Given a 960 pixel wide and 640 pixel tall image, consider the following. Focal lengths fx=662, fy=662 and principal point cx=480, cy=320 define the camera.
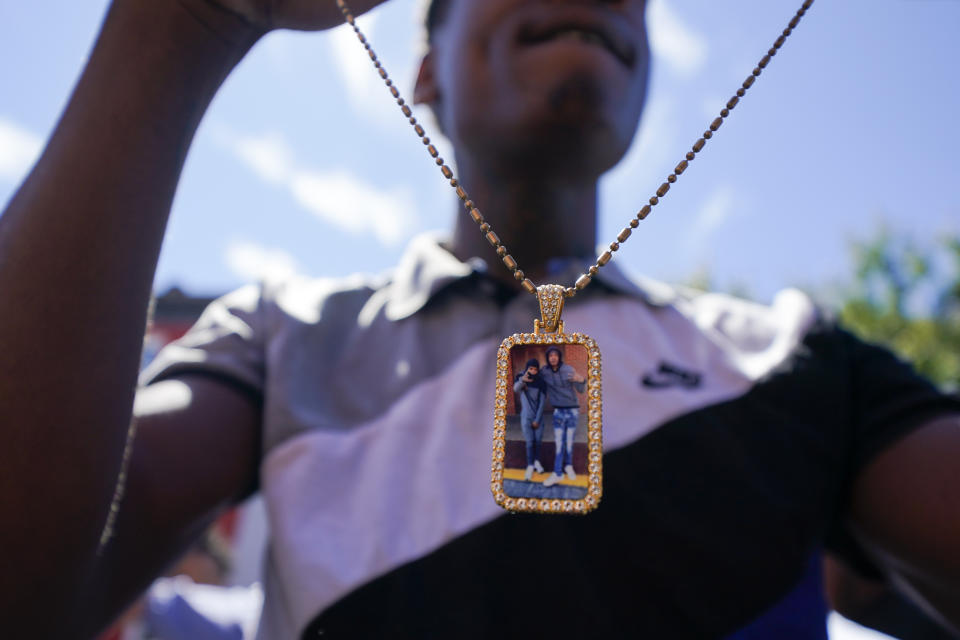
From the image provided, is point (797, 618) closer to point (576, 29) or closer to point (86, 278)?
point (576, 29)

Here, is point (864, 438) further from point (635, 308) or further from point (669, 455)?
point (635, 308)

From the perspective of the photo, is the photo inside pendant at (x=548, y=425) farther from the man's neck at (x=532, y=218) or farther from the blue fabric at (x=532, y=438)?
the man's neck at (x=532, y=218)

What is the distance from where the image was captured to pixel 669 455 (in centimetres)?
171

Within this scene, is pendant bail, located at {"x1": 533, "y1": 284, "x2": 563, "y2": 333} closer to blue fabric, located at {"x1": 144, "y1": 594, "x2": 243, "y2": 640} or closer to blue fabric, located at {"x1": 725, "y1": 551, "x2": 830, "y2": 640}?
blue fabric, located at {"x1": 725, "y1": 551, "x2": 830, "y2": 640}

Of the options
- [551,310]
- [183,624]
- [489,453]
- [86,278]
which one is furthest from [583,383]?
[183,624]

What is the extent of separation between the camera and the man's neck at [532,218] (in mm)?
2105

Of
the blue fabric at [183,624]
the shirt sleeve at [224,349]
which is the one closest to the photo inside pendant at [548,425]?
the shirt sleeve at [224,349]

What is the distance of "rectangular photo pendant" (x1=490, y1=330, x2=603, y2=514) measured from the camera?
3.28 feet

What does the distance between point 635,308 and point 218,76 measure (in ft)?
4.42

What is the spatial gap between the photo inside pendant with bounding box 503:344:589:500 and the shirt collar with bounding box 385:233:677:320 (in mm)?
984

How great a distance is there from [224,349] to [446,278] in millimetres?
671

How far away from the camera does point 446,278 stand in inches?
79.8

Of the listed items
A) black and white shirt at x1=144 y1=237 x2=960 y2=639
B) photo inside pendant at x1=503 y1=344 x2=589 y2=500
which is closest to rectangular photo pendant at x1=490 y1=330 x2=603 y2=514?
photo inside pendant at x1=503 y1=344 x2=589 y2=500

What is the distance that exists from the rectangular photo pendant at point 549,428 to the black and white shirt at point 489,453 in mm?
592
